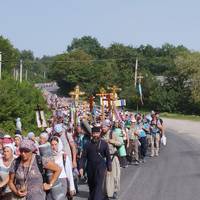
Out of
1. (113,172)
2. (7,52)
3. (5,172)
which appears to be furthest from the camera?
(7,52)

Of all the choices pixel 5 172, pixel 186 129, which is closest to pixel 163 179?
pixel 5 172

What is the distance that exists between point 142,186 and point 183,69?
6736 cm

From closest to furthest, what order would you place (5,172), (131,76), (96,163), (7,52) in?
(5,172) < (96,163) < (131,76) < (7,52)

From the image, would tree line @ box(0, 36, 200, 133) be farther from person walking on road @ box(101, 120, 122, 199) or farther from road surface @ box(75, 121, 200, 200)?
person walking on road @ box(101, 120, 122, 199)

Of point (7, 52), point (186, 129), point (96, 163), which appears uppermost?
point (7, 52)

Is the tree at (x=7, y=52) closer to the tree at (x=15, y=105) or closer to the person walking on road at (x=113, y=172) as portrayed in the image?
the tree at (x=15, y=105)

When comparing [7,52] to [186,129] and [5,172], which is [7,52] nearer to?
[186,129]

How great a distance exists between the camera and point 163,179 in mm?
18375

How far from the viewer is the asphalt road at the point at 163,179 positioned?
15.2 metres

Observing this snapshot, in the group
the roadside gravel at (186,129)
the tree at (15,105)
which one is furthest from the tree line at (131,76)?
the tree at (15,105)

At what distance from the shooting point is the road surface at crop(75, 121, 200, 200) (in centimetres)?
1523

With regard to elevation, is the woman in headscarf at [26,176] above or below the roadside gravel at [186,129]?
above

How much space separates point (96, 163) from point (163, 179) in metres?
6.34

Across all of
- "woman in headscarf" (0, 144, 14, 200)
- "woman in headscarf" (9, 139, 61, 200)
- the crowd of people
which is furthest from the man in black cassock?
"woman in headscarf" (9, 139, 61, 200)
